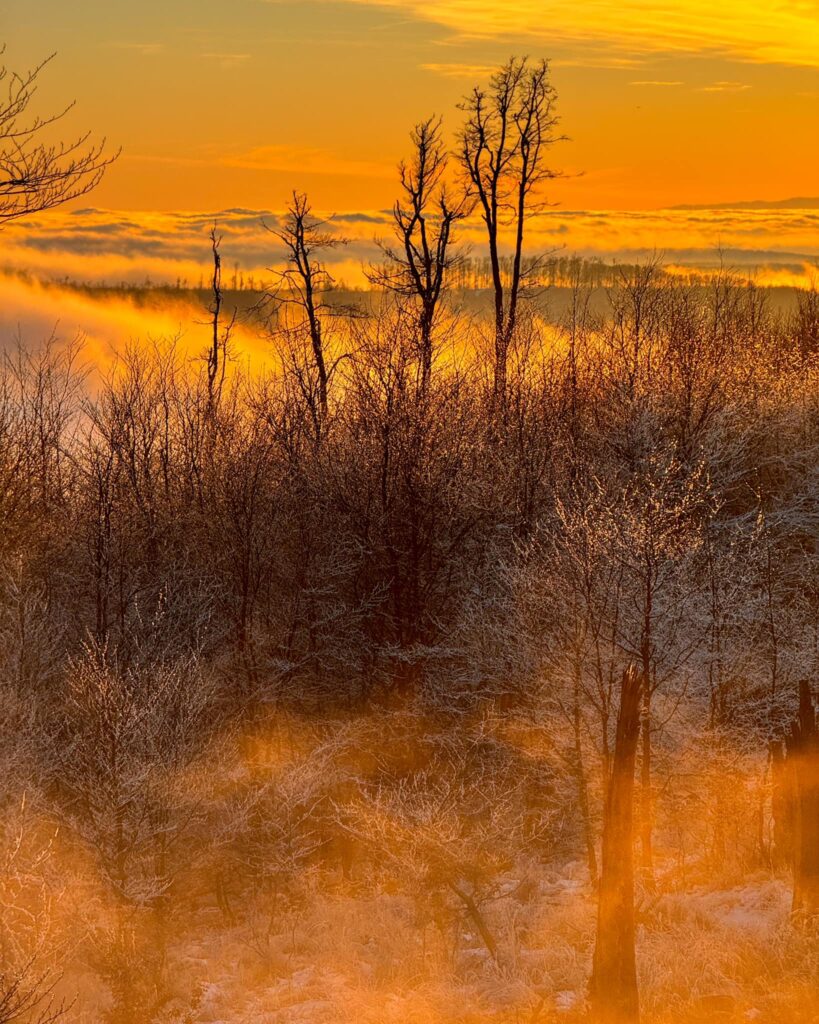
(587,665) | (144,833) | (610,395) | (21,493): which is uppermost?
(610,395)

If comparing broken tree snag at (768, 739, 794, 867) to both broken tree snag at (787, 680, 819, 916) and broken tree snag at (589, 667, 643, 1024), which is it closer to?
broken tree snag at (787, 680, 819, 916)

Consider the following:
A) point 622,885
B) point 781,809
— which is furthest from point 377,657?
point 622,885

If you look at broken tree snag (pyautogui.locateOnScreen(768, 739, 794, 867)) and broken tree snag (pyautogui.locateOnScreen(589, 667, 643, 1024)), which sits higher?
broken tree snag (pyautogui.locateOnScreen(589, 667, 643, 1024))

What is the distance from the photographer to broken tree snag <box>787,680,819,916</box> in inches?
853

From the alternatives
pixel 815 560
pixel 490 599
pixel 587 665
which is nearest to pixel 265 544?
pixel 490 599

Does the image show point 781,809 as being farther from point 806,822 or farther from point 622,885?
point 622,885

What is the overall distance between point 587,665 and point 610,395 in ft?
43.6

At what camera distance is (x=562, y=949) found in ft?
73.8

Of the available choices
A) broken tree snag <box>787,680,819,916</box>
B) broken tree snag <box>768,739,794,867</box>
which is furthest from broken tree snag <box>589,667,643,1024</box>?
broken tree snag <box>768,739,794,867</box>

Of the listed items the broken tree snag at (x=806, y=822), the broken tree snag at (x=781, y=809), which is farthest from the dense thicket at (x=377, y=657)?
the broken tree snag at (x=806, y=822)

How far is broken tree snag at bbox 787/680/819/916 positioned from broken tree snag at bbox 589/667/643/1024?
22.4ft

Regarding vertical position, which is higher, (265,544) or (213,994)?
(265,544)

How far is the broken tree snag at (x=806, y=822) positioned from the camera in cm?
2167

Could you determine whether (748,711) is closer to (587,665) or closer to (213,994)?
Result: (587,665)
